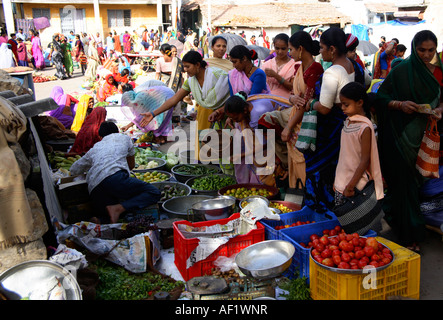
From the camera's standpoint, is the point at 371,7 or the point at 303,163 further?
the point at 371,7

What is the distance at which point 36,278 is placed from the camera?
249 centimetres

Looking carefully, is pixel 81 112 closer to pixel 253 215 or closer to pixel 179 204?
pixel 179 204

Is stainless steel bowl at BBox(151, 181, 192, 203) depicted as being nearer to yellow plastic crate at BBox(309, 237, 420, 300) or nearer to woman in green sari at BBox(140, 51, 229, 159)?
woman in green sari at BBox(140, 51, 229, 159)

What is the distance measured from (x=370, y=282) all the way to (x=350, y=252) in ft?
0.74

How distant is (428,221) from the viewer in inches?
156

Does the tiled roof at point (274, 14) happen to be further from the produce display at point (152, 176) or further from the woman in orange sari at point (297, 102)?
the woman in orange sari at point (297, 102)

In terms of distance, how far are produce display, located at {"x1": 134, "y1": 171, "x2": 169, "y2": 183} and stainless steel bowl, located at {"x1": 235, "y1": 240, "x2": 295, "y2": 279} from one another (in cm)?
258

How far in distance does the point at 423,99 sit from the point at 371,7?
1087 inches

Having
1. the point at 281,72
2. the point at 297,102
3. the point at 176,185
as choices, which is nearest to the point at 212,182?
the point at 176,185

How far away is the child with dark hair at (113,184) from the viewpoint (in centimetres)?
422

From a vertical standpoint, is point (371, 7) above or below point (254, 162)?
above

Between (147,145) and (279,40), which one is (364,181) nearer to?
(279,40)

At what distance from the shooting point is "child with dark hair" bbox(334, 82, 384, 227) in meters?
3.01
